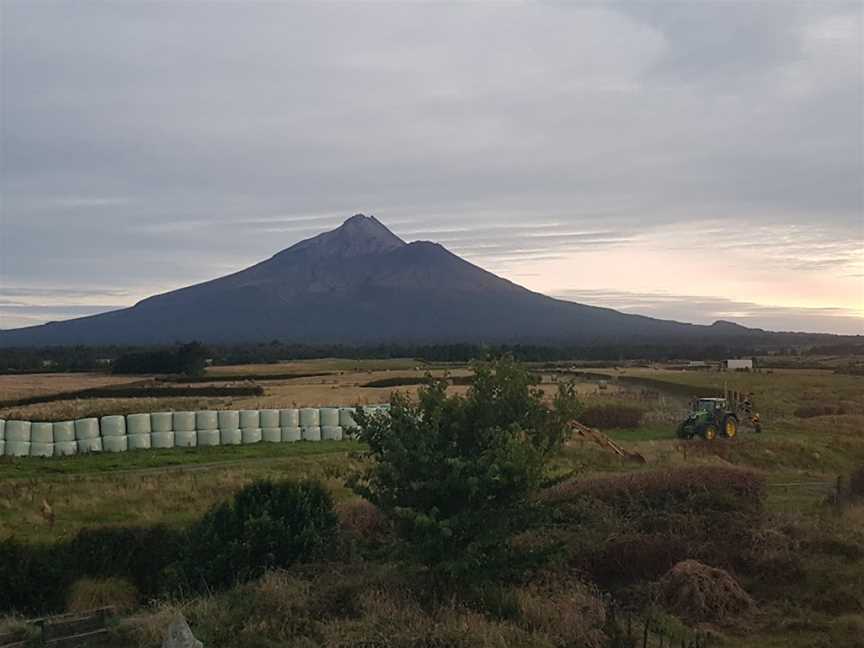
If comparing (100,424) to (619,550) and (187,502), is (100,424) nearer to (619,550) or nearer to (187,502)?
(187,502)

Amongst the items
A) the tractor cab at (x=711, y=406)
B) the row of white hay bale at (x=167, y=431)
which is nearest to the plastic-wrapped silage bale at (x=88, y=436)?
the row of white hay bale at (x=167, y=431)

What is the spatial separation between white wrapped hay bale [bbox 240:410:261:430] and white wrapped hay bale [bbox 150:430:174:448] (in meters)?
2.79

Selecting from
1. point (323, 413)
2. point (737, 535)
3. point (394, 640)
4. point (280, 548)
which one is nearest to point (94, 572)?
point (280, 548)

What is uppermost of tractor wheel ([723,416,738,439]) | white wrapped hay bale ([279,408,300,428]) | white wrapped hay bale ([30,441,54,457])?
white wrapped hay bale ([279,408,300,428])

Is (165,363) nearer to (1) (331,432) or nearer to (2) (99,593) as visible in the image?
(1) (331,432)

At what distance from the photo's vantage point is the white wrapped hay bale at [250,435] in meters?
35.1

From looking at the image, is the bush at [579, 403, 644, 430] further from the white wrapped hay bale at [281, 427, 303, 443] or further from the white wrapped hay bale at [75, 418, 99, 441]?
the white wrapped hay bale at [75, 418, 99, 441]

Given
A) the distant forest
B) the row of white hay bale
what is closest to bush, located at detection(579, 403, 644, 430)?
the distant forest

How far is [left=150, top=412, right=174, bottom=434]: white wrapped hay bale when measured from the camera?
33812 millimetres

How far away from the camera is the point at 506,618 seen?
11.3 metres

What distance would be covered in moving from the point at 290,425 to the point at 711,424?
16.4 meters

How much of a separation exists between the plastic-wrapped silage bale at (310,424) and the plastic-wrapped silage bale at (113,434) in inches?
271

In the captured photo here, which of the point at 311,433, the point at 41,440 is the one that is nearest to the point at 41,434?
the point at 41,440

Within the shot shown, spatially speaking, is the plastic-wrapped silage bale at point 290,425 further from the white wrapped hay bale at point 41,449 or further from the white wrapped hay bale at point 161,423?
the white wrapped hay bale at point 41,449
